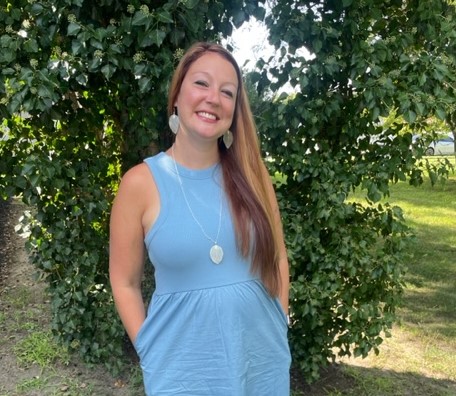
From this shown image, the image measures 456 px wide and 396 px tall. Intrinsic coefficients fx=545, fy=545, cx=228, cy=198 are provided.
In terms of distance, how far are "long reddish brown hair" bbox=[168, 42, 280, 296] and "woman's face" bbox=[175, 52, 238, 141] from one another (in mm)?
35

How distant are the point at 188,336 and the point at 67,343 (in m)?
1.90

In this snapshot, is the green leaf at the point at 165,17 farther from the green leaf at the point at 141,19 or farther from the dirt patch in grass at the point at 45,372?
the dirt patch in grass at the point at 45,372

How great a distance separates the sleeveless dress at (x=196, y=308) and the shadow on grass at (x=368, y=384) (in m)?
1.95

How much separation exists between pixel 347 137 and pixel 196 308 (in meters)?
1.74

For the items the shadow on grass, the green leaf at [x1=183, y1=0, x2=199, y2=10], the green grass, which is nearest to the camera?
the green leaf at [x1=183, y1=0, x2=199, y2=10]

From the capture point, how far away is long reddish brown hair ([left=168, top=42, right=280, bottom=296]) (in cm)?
171

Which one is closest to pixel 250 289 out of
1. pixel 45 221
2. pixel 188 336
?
pixel 188 336

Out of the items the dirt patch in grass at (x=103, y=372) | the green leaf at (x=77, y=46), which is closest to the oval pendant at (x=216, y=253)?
the green leaf at (x=77, y=46)

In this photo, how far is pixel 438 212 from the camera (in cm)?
1182

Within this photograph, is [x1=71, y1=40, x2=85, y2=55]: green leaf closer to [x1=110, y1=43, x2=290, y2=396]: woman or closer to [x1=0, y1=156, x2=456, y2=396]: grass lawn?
[x1=110, y1=43, x2=290, y2=396]: woman

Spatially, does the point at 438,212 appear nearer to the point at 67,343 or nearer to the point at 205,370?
the point at 67,343

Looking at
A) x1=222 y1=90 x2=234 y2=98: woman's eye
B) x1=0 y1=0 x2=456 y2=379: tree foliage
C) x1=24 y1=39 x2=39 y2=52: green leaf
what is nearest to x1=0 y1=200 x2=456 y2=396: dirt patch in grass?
x1=0 y1=0 x2=456 y2=379: tree foliage

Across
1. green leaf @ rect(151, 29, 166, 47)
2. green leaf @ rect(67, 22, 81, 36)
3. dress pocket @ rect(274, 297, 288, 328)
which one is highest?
green leaf @ rect(67, 22, 81, 36)

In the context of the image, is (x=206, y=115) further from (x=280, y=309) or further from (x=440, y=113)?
(x=440, y=113)
